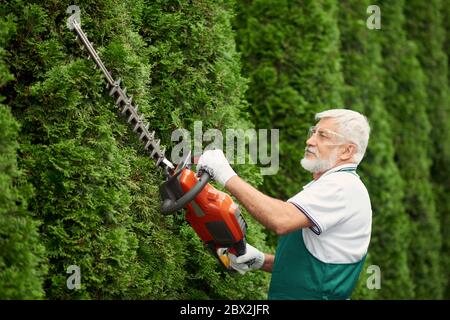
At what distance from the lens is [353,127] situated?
3.97 m

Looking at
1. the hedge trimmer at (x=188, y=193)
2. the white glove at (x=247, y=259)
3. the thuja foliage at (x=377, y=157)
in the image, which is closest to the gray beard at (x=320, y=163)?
the hedge trimmer at (x=188, y=193)

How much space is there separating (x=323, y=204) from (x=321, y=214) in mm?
50

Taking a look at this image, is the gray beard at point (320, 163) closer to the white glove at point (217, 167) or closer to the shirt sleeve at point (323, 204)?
the shirt sleeve at point (323, 204)

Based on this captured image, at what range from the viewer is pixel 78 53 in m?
3.80

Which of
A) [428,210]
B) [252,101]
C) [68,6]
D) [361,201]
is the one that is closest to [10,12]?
[68,6]

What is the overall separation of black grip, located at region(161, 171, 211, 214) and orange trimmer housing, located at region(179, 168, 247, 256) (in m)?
0.06

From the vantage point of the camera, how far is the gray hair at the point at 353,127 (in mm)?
3967

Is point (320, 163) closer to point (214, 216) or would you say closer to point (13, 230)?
point (214, 216)

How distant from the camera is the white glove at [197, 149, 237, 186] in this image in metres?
3.73
